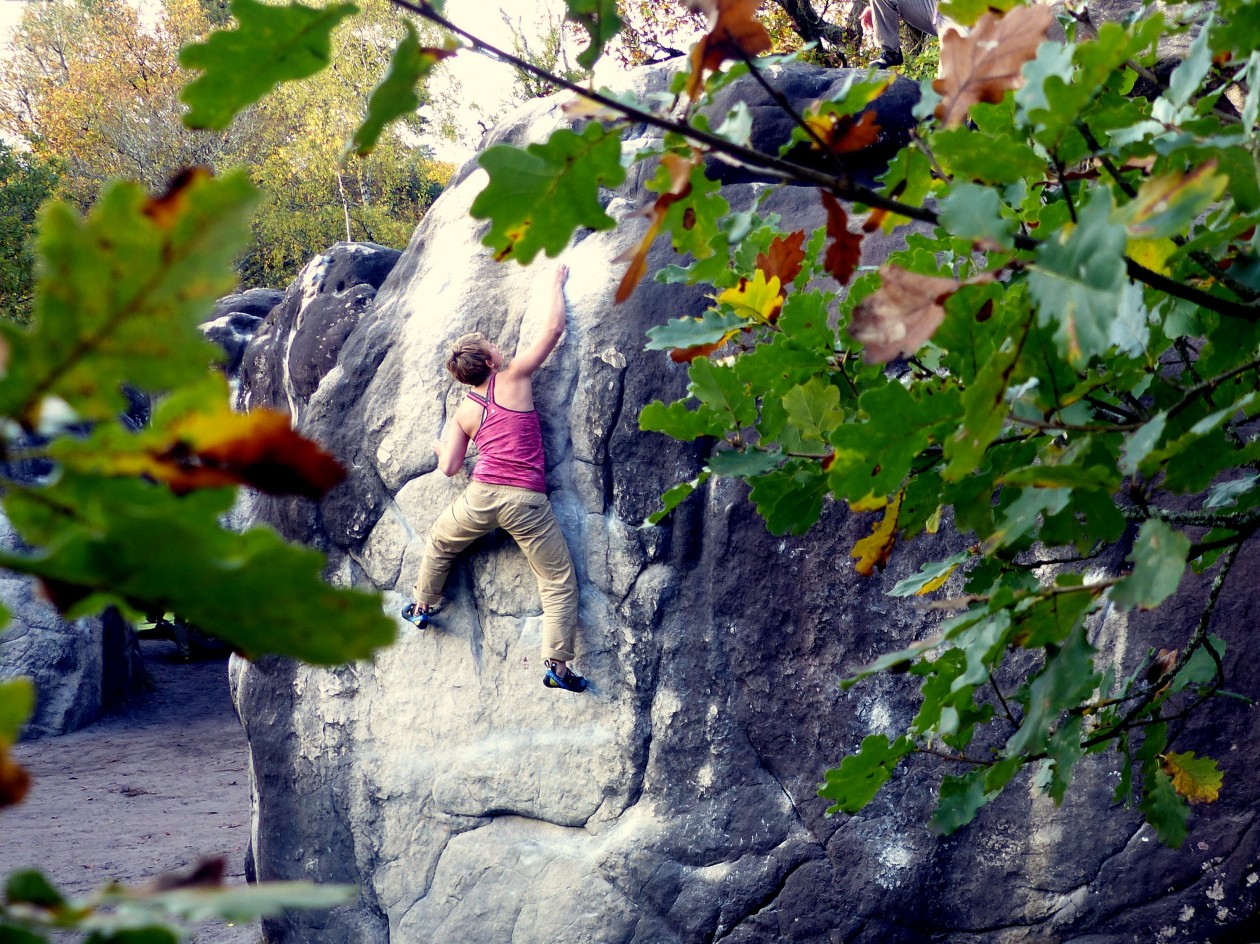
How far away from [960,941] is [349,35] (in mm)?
19962

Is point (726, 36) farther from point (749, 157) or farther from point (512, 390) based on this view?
point (512, 390)

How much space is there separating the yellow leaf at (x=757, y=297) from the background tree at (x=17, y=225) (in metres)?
12.8

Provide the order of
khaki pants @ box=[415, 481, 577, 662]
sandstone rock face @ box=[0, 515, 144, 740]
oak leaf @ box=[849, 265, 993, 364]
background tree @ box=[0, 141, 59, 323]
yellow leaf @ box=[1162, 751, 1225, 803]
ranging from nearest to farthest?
oak leaf @ box=[849, 265, 993, 364]
yellow leaf @ box=[1162, 751, 1225, 803]
khaki pants @ box=[415, 481, 577, 662]
sandstone rock face @ box=[0, 515, 144, 740]
background tree @ box=[0, 141, 59, 323]

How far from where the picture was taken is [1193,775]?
1.87 metres

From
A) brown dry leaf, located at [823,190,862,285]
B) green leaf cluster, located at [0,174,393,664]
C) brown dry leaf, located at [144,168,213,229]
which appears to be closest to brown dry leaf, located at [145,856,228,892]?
green leaf cluster, located at [0,174,393,664]

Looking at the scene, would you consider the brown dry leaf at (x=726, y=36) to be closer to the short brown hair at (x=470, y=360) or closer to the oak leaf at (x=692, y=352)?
the oak leaf at (x=692, y=352)

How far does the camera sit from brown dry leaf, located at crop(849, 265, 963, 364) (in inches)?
34.9

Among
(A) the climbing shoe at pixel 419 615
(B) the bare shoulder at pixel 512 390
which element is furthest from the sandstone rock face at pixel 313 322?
(A) the climbing shoe at pixel 419 615

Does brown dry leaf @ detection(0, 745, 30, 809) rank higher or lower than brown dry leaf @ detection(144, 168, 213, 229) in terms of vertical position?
lower

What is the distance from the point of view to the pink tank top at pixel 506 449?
441 centimetres

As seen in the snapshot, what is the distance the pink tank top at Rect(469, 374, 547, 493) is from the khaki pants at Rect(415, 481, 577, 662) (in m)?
0.04

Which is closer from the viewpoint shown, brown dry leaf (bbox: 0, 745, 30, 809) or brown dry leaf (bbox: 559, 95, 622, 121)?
brown dry leaf (bbox: 0, 745, 30, 809)

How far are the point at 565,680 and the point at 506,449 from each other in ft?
3.35

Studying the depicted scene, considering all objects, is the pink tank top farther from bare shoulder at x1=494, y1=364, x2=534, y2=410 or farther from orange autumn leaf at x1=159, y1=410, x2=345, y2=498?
orange autumn leaf at x1=159, y1=410, x2=345, y2=498
